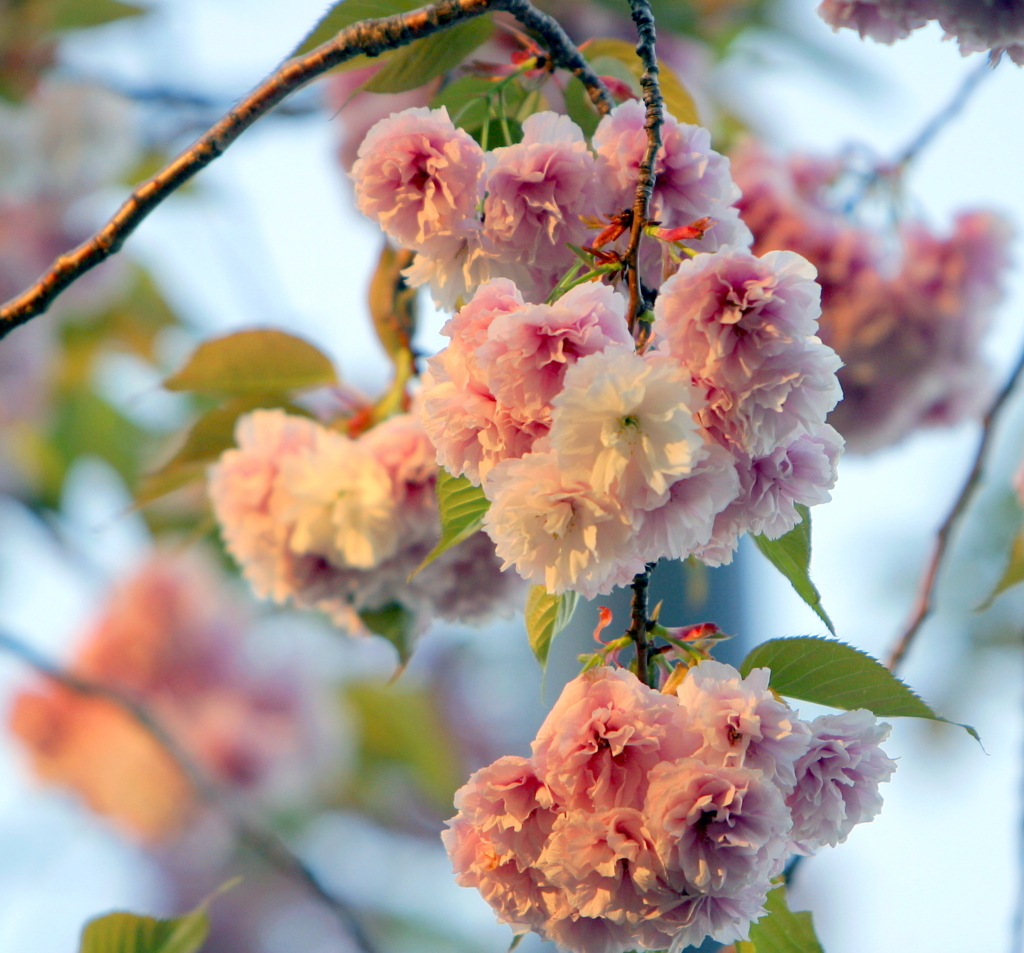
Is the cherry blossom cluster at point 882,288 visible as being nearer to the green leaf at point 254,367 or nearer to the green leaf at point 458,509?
the green leaf at point 254,367

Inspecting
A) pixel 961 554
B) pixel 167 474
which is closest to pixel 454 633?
pixel 961 554

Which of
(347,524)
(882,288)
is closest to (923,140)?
(882,288)

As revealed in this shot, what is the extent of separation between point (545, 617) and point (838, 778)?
104 millimetres

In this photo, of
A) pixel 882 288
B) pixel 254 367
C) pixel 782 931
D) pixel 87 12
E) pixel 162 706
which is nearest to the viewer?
pixel 782 931

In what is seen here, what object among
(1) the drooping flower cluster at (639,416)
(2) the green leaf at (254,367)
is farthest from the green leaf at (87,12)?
(1) the drooping flower cluster at (639,416)

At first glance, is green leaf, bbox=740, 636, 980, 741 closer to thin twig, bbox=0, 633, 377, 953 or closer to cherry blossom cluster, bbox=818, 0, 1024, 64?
cherry blossom cluster, bbox=818, 0, 1024, 64

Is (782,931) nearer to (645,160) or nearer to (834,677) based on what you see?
(834,677)

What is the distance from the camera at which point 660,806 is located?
288mm

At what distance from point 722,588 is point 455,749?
958 mm

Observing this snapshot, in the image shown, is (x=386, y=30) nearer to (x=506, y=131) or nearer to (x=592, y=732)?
(x=506, y=131)

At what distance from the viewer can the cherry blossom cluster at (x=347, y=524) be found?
1.76ft

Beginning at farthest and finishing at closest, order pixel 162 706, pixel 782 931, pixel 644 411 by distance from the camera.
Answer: pixel 162 706 → pixel 782 931 → pixel 644 411

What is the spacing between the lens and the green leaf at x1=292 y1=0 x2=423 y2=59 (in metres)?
0.38

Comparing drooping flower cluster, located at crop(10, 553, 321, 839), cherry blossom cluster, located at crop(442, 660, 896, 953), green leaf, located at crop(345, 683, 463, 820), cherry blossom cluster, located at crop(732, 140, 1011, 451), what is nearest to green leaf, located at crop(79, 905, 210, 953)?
cherry blossom cluster, located at crop(442, 660, 896, 953)
